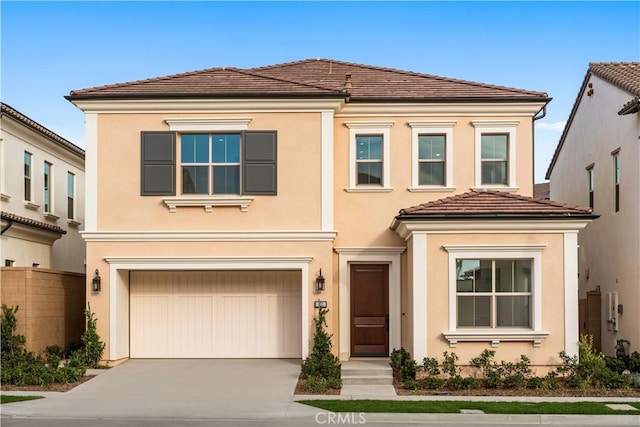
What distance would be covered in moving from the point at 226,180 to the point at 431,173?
4759 millimetres

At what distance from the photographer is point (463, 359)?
14742 millimetres

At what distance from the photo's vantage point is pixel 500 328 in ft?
48.8

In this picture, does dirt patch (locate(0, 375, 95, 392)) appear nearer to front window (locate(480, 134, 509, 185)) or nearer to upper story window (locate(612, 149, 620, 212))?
front window (locate(480, 134, 509, 185))

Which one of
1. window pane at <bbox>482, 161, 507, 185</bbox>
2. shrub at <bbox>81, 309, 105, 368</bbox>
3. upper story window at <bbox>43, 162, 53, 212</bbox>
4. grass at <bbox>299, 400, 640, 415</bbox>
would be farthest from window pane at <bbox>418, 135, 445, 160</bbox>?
upper story window at <bbox>43, 162, 53, 212</bbox>

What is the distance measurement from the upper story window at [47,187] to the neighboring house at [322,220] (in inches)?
242

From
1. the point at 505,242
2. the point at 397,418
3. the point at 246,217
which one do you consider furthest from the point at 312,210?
the point at 397,418

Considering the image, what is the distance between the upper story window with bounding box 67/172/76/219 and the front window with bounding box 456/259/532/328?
1411 cm

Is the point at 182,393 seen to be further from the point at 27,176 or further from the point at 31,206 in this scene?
the point at 27,176

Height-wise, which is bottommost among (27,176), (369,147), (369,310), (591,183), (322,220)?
(369,310)

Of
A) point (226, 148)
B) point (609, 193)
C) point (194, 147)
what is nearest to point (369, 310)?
point (226, 148)

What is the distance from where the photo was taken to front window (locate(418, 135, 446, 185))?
57.5 feet

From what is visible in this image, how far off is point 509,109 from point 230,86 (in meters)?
6.44

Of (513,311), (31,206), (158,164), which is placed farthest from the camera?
(31,206)

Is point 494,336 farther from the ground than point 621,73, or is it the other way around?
point 621,73
